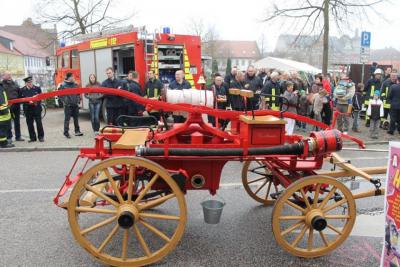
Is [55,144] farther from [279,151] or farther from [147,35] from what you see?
[279,151]

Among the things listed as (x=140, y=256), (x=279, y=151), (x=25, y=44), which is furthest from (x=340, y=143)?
(x=25, y=44)

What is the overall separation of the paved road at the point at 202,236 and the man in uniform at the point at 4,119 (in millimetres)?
3314

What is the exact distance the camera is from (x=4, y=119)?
8.95 metres

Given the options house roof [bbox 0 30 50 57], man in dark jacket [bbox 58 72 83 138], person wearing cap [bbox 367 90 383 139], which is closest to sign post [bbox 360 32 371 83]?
A: person wearing cap [bbox 367 90 383 139]

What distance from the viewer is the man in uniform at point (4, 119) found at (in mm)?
8828

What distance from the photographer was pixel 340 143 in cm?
382

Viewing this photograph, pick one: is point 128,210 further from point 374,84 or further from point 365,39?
point 365,39

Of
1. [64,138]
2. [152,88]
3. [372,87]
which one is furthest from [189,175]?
[372,87]

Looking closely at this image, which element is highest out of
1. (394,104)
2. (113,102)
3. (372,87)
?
(372,87)

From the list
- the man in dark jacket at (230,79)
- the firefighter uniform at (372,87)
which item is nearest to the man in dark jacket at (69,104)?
the man in dark jacket at (230,79)

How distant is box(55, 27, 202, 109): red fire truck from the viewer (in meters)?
11.1

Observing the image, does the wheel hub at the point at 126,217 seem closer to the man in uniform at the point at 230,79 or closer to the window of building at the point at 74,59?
the man in uniform at the point at 230,79

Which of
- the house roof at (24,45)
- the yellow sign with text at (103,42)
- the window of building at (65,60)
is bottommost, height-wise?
the window of building at (65,60)

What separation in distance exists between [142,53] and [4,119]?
406 centimetres
